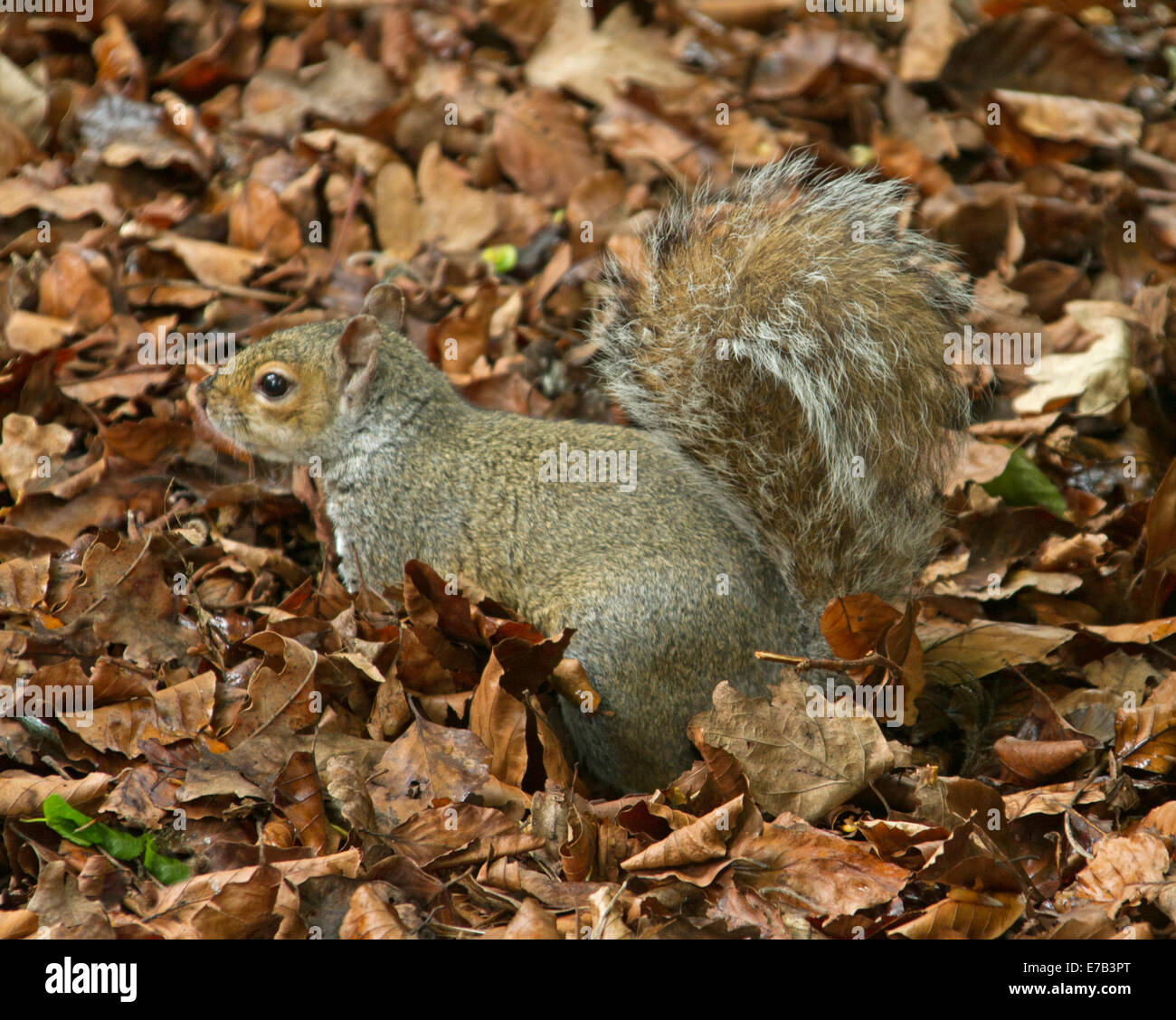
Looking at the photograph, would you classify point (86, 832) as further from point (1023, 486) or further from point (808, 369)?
point (1023, 486)

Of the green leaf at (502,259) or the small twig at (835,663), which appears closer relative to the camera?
the small twig at (835,663)

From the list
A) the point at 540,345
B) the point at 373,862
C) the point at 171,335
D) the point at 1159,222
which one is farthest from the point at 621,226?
the point at 373,862

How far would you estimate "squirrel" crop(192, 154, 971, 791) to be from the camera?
117 inches

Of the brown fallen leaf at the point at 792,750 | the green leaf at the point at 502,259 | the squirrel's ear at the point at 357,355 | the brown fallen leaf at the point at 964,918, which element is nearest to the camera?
the brown fallen leaf at the point at 964,918

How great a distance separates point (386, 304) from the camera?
152 inches

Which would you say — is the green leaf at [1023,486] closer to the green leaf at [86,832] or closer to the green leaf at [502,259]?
the green leaf at [502,259]

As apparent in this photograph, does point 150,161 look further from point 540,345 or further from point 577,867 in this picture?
point 577,867

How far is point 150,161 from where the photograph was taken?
4836 millimetres

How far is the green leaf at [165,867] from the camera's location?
101 inches

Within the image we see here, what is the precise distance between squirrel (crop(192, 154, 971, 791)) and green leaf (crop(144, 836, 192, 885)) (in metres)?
1.11

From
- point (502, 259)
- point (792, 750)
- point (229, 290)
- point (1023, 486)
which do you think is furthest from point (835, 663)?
point (229, 290)

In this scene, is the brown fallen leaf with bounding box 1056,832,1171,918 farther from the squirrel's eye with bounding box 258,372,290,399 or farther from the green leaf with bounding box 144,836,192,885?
the squirrel's eye with bounding box 258,372,290,399

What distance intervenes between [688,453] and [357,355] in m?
1.08

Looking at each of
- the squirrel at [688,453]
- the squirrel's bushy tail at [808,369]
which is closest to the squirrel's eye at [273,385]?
the squirrel at [688,453]
